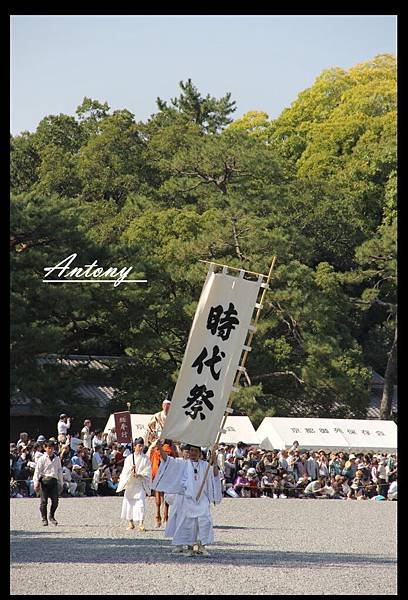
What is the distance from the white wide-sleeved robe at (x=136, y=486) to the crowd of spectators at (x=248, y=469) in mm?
4630

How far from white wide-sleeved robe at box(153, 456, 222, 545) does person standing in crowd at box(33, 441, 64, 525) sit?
277cm

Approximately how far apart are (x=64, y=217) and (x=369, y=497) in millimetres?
9473

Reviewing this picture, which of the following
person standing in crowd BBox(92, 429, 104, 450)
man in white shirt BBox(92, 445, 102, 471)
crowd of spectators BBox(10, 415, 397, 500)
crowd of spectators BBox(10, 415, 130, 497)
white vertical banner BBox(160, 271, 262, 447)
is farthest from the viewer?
person standing in crowd BBox(92, 429, 104, 450)

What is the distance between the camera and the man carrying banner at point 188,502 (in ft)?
37.9

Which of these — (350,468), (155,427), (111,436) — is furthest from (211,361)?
(350,468)

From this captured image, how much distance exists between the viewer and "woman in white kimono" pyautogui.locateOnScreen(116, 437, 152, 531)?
47.5ft

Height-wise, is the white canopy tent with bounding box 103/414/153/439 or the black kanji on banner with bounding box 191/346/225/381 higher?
the black kanji on banner with bounding box 191/346/225/381

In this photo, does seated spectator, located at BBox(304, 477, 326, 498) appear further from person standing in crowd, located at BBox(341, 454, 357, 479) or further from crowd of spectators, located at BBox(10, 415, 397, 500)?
person standing in crowd, located at BBox(341, 454, 357, 479)

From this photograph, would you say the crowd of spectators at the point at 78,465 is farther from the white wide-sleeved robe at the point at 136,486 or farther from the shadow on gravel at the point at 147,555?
the shadow on gravel at the point at 147,555

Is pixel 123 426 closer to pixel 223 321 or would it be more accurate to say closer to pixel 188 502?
pixel 188 502

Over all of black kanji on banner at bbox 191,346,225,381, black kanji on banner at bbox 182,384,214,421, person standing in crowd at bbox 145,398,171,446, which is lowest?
person standing in crowd at bbox 145,398,171,446

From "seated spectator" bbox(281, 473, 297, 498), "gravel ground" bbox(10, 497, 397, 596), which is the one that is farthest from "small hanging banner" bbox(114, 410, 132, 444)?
"seated spectator" bbox(281, 473, 297, 498)

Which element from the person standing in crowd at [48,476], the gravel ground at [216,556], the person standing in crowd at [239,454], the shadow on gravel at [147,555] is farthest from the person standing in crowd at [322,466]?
the shadow on gravel at [147,555]

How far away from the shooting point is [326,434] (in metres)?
26.3
